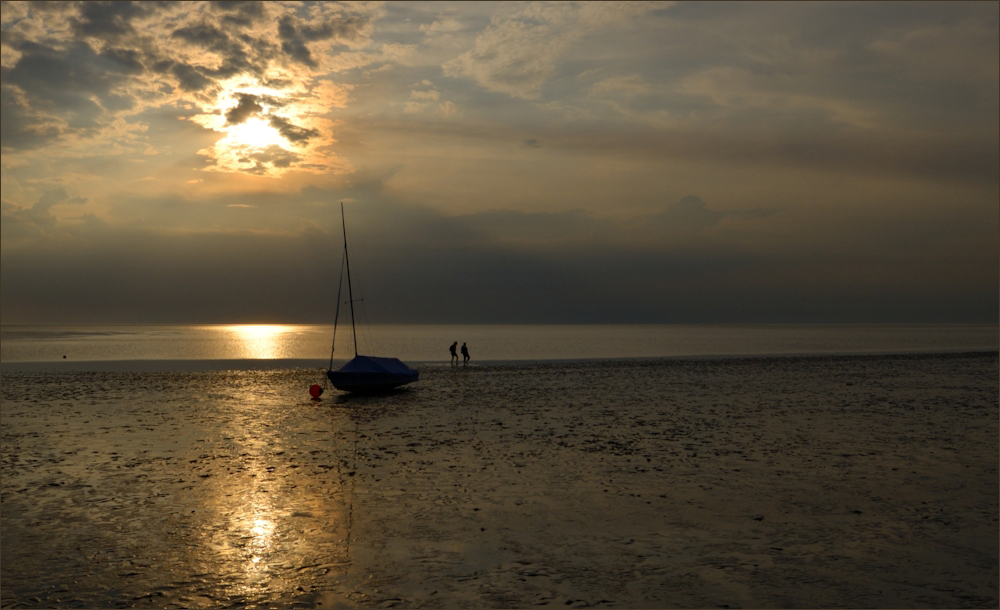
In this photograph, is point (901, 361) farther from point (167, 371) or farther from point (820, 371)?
point (167, 371)

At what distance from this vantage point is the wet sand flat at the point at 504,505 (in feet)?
35.7

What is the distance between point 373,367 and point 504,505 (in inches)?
994

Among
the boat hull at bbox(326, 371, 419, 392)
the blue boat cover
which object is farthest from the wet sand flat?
the blue boat cover

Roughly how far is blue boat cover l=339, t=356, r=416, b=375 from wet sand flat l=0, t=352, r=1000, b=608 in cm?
654

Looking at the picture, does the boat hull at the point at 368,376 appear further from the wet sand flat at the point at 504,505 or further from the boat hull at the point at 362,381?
the wet sand flat at the point at 504,505

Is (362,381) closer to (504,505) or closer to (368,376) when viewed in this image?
(368,376)

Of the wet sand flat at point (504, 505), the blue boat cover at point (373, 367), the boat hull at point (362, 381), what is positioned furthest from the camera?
the blue boat cover at point (373, 367)

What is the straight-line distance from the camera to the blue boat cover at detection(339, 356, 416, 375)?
129 feet

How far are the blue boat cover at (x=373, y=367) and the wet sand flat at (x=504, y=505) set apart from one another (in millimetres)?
6538

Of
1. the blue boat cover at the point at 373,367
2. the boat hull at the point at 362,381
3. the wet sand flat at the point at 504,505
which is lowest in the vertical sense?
the wet sand flat at the point at 504,505

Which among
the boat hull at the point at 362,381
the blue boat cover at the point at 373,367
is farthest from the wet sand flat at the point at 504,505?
the blue boat cover at the point at 373,367

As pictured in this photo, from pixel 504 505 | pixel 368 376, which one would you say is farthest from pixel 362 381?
pixel 504 505

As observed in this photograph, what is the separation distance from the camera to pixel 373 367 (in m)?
39.8

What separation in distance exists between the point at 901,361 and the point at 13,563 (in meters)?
68.5
